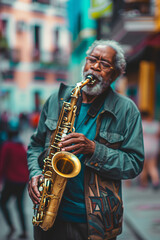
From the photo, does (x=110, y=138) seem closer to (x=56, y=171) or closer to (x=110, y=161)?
(x=110, y=161)

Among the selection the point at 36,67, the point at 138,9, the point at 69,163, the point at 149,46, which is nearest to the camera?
the point at 69,163

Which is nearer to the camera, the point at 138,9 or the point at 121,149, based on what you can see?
the point at 121,149

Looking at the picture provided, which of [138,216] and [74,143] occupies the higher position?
[74,143]

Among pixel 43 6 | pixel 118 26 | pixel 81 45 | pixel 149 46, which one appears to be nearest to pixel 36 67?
pixel 43 6

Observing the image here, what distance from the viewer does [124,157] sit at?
231 centimetres

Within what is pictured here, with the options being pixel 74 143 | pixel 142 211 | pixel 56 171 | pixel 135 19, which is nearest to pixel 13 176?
pixel 142 211

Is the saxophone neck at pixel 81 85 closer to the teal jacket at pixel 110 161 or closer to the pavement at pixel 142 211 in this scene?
the teal jacket at pixel 110 161

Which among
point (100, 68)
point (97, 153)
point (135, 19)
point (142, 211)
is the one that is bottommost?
point (142, 211)

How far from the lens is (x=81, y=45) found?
17391 millimetres

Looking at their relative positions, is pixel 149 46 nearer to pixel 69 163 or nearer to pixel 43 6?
pixel 69 163

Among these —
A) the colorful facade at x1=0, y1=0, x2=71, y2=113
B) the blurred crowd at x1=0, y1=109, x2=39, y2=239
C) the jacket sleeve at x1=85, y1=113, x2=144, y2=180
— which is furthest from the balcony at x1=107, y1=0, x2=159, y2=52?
the colorful facade at x1=0, y1=0, x2=71, y2=113

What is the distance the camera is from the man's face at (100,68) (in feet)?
7.95

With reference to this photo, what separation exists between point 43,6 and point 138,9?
2384 centimetres

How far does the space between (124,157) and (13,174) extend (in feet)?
9.91
